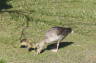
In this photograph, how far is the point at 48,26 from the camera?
42.5ft

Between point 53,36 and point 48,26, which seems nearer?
point 53,36

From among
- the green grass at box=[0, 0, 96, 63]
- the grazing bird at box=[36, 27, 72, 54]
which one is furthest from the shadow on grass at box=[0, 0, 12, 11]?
the grazing bird at box=[36, 27, 72, 54]

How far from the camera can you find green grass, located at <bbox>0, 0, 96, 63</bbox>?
9.87 metres

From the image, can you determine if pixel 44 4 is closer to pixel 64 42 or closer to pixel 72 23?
pixel 72 23

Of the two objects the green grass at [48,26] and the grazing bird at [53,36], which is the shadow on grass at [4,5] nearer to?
the green grass at [48,26]

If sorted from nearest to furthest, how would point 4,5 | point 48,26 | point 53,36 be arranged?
point 53,36 < point 48,26 < point 4,5

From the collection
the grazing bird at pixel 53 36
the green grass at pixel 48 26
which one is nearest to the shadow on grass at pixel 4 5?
the green grass at pixel 48 26

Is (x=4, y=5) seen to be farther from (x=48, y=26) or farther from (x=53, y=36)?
→ (x=53, y=36)

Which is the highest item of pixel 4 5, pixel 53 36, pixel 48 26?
pixel 53 36

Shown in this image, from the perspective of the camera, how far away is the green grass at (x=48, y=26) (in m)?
9.87

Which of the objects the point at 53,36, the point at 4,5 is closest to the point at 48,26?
the point at 53,36

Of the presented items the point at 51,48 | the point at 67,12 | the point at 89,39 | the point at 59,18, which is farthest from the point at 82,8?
the point at 51,48

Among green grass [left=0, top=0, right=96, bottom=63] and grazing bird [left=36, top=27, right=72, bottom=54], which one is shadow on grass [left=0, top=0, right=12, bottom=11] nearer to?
green grass [left=0, top=0, right=96, bottom=63]

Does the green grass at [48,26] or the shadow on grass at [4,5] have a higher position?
the shadow on grass at [4,5]
